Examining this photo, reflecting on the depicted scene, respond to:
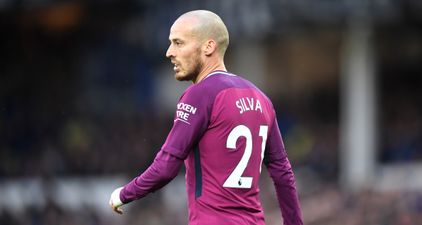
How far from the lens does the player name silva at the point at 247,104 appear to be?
645 cm

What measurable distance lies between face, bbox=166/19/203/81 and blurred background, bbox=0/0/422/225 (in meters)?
7.75

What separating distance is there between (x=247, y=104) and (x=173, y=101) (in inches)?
663

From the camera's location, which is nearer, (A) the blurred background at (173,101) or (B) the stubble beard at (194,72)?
(B) the stubble beard at (194,72)

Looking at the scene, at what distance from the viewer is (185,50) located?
6.50 metres

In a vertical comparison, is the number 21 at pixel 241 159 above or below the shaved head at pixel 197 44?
below

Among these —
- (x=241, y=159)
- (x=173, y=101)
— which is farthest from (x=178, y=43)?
(x=173, y=101)

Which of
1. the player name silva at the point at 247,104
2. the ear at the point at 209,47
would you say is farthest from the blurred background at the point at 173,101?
the ear at the point at 209,47

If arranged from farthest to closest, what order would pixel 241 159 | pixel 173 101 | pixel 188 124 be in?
pixel 173 101
pixel 241 159
pixel 188 124

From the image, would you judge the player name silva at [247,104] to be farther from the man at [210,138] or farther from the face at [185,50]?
the face at [185,50]

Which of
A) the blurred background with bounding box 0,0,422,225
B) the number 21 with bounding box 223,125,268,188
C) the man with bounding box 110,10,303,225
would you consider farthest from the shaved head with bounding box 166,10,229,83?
the blurred background with bounding box 0,0,422,225

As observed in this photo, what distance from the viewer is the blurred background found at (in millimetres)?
17344

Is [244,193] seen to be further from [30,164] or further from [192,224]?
[30,164]

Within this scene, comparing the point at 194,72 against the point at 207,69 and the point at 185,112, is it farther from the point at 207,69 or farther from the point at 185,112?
the point at 185,112

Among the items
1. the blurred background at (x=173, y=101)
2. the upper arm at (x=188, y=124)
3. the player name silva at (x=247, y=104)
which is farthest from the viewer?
the blurred background at (x=173, y=101)
